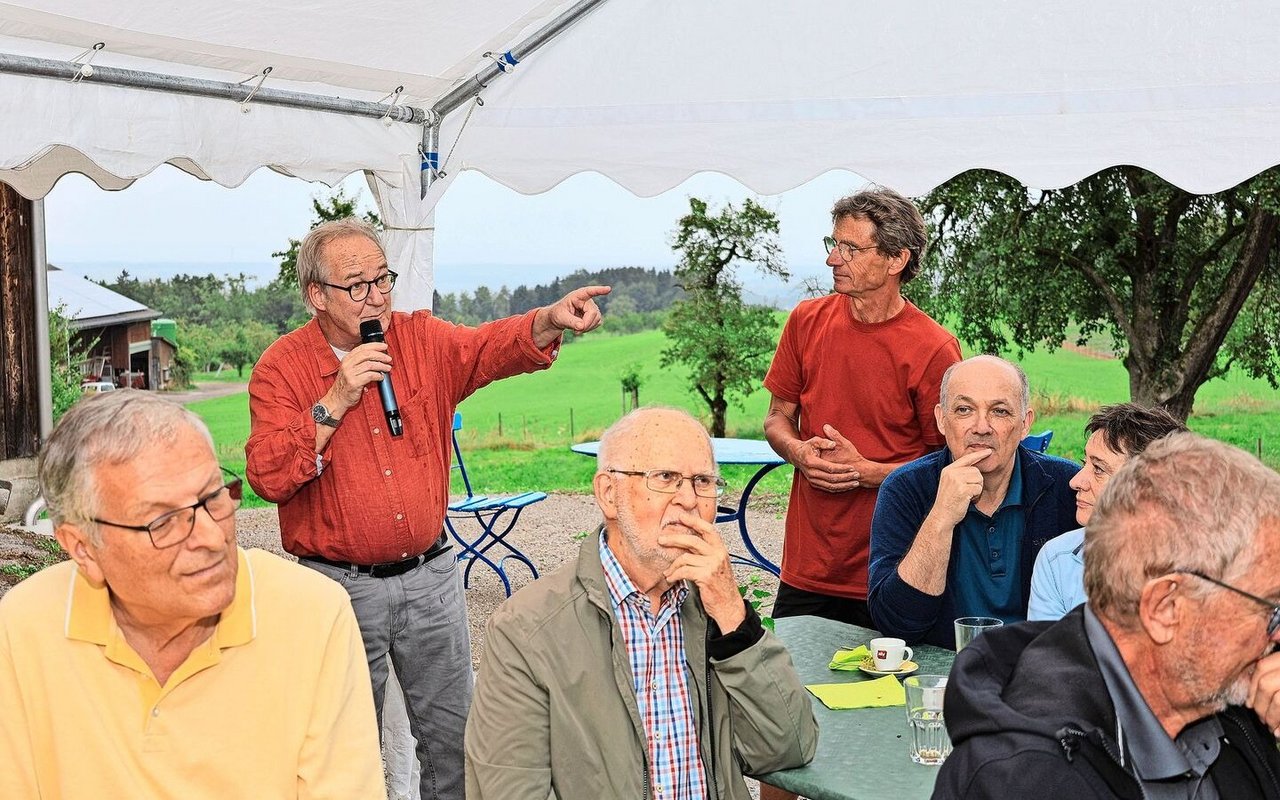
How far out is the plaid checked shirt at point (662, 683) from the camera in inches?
84.9

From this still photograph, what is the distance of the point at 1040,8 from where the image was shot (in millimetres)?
3408

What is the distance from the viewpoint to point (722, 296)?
12.3 metres

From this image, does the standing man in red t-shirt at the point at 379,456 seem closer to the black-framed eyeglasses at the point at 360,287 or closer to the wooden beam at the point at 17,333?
the black-framed eyeglasses at the point at 360,287

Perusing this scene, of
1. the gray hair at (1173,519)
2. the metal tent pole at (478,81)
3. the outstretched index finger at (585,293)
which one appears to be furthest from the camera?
the metal tent pole at (478,81)

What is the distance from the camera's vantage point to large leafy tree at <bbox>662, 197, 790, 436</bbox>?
1212cm

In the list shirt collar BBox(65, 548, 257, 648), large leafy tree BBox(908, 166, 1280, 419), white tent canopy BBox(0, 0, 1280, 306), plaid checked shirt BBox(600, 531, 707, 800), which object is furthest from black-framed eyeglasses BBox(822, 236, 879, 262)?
large leafy tree BBox(908, 166, 1280, 419)

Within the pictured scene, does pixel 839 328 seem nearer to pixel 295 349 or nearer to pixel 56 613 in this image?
pixel 295 349

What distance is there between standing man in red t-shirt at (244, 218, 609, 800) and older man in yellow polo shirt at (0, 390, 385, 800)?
126cm

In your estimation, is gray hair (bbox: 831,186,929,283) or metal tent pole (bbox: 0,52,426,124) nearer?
metal tent pole (bbox: 0,52,426,124)

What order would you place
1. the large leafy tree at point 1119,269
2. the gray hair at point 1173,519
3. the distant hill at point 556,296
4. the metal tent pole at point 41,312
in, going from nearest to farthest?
the gray hair at point 1173,519
the metal tent pole at point 41,312
the large leafy tree at point 1119,269
the distant hill at point 556,296

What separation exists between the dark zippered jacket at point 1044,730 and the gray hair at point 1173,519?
3.5 inches

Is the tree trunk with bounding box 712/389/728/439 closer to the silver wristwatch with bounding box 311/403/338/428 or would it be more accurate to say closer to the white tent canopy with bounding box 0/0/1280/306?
the white tent canopy with bounding box 0/0/1280/306

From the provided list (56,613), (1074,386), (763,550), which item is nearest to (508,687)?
(56,613)

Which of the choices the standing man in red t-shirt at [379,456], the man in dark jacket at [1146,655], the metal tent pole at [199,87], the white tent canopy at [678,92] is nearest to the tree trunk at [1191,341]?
the white tent canopy at [678,92]
